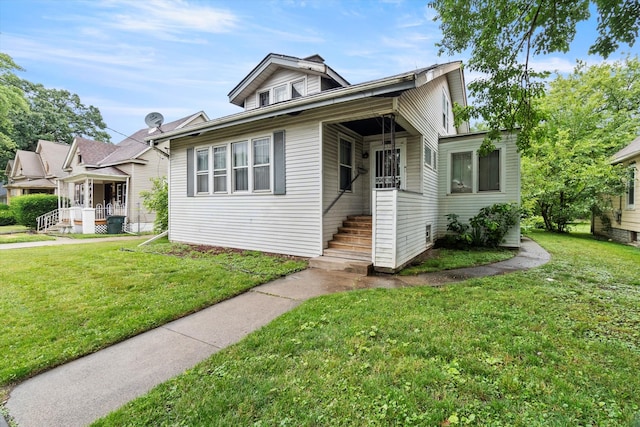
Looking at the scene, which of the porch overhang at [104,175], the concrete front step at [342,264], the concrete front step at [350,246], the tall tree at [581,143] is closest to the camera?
the concrete front step at [342,264]

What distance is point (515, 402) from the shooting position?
1.90 meters

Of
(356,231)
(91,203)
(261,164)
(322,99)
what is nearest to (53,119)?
(91,203)

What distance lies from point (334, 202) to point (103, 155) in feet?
66.6

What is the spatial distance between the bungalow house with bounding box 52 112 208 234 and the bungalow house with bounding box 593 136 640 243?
64.5 feet

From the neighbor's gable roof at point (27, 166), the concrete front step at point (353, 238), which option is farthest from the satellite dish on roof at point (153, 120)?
the neighbor's gable roof at point (27, 166)

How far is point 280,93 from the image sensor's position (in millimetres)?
9672

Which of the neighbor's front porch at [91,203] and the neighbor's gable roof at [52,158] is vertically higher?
the neighbor's gable roof at [52,158]

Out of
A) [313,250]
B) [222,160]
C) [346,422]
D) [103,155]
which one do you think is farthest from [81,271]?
[103,155]

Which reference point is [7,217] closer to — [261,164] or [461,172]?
[261,164]

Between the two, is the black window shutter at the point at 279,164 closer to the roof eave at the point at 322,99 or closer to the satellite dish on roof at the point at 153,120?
the roof eave at the point at 322,99

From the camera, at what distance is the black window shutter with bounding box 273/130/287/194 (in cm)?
704

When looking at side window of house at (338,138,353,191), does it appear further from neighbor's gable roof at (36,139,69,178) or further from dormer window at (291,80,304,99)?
neighbor's gable roof at (36,139,69,178)

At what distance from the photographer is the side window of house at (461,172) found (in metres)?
9.11

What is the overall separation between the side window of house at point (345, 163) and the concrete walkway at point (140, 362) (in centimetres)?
359
